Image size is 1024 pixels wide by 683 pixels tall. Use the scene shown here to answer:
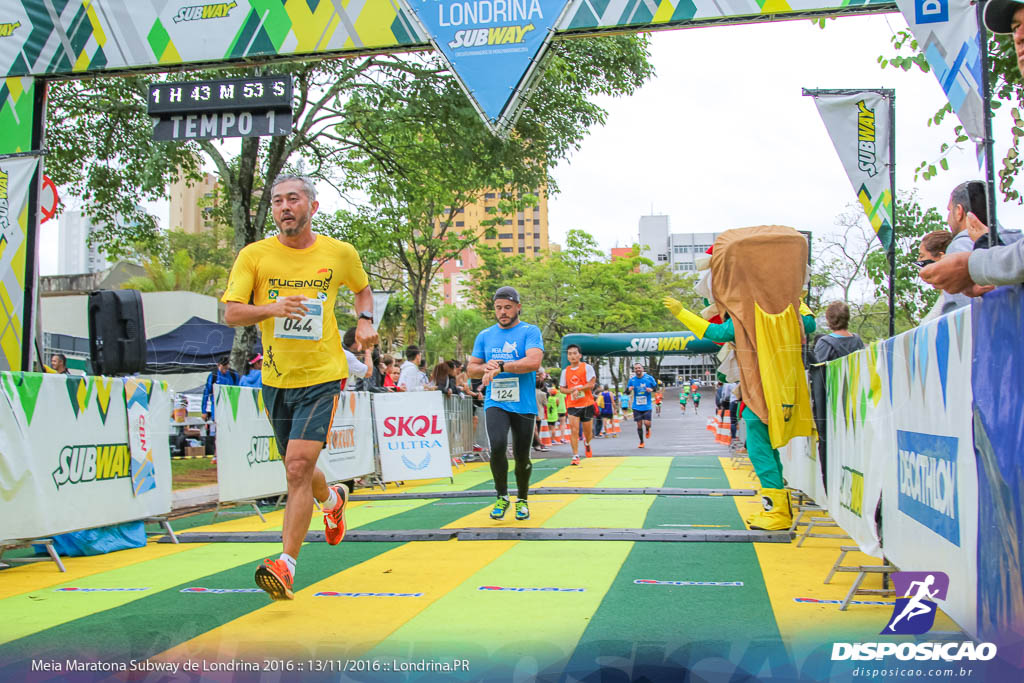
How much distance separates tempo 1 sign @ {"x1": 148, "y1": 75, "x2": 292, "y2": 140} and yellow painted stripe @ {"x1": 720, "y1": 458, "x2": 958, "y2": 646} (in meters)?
5.82

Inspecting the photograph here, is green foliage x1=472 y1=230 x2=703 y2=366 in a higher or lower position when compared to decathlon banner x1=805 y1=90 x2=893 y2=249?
higher

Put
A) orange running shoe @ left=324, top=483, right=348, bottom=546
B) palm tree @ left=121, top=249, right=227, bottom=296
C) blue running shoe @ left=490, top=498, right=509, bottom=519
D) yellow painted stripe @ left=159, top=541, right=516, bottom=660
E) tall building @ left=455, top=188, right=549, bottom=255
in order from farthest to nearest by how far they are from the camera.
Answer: palm tree @ left=121, top=249, right=227, bottom=296 < tall building @ left=455, top=188, right=549, bottom=255 < blue running shoe @ left=490, top=498, right=509, bottom=519 < orange running shoe @ left=324, top=483, right=348, bottom=546 < yellow painted stripe @ left=159, top=541, right=516, bottom=660

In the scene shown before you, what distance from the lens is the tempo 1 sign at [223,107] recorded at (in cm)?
817

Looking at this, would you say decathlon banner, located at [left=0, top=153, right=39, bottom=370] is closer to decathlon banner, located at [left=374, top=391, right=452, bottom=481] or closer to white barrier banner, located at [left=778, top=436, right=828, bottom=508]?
decathlon banner, located at [left=374, top=391, right=452, bottom=481]

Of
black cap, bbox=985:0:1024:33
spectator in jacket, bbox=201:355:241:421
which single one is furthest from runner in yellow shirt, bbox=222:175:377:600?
spectator in jacket, bbox=201:355:241:421

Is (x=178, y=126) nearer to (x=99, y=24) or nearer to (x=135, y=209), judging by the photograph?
(x=99, y=24)

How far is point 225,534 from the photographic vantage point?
706 centimetres

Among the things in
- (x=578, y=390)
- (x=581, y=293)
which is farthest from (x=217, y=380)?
(x=581, y=293)

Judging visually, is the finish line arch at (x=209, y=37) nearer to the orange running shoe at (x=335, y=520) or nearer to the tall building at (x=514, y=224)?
the orange running shoe at (x=335, y=520)

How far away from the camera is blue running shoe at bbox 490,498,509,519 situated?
7.49 meters

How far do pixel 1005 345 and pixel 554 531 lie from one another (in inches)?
159

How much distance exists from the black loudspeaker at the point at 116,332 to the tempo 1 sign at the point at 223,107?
76.6 inches

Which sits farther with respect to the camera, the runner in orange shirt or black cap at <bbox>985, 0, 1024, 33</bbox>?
the runner in orange shirt

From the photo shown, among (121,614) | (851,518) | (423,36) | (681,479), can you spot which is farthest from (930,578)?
(681,479)
